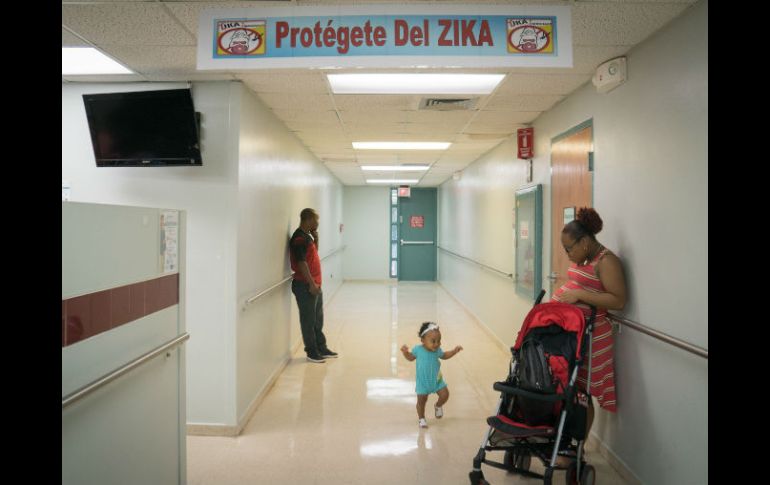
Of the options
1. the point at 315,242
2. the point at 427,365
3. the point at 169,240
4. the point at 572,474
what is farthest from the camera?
the point at 315,242

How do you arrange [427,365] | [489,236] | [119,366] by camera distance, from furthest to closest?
[489,236]
[427,365]
[119,366]

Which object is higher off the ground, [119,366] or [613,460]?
[119,366]

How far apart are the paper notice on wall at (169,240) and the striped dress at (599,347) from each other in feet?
7.20

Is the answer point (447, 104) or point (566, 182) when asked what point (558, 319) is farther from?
point (447, 104)

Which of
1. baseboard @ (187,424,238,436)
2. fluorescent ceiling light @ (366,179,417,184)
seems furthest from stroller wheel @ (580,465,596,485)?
fluorescent ceiling light @ (366,179,417,184)

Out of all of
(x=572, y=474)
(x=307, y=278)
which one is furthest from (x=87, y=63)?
(x=572, y=474)

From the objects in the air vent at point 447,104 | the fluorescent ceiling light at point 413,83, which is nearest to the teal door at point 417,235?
the air vent at point 447,104

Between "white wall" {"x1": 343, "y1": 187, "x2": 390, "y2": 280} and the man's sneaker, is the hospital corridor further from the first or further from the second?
"white wall" {"x1": 343, "y1": 187, "x2": 390, "y2": 280}

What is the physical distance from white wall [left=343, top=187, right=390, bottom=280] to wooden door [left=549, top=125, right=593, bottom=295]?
919 cm

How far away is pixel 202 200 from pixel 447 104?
210cm

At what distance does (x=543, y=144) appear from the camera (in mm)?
4688

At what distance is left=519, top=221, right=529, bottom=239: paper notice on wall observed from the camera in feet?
16.6

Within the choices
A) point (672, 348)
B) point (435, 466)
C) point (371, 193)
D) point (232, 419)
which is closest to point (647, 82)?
point (672, 348)

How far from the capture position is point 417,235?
1352 centimetres
